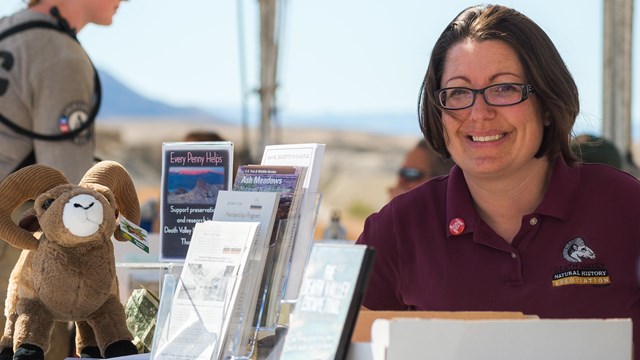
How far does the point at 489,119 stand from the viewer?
6.40 feet

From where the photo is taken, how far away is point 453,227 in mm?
2025

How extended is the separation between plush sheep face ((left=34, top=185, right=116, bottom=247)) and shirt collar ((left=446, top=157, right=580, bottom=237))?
66 centimetres

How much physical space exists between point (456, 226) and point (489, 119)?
0.22 metres

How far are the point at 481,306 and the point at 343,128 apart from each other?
1620 cm

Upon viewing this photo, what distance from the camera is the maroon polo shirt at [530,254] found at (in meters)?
1.89

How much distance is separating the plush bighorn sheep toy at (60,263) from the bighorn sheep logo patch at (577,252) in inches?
31.3

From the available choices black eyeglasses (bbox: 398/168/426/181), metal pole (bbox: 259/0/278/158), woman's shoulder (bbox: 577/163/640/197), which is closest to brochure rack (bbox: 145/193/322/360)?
woman's shoulder (bbox: 577/163/640/197)

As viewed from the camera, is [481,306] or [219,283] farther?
[481,306]

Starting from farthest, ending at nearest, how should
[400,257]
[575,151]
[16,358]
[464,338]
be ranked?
[575,151] < [400,257] < [16,358] < [464,338]

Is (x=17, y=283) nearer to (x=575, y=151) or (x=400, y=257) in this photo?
(x=400, y=257)

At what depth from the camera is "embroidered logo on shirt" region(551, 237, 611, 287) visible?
1.89 metres

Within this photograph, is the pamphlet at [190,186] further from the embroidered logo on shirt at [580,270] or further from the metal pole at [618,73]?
the metal pole at [618,73]

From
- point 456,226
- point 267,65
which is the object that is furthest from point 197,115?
point 456,226

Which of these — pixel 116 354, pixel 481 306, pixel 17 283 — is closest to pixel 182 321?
pixel 116 354
